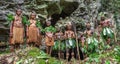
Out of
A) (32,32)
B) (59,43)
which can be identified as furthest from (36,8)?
(32,32)

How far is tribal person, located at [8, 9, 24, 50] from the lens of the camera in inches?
467

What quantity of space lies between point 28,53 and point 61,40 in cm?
251

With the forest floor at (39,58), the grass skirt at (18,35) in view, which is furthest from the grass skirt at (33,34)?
Answer: the forest floor at (39,58)

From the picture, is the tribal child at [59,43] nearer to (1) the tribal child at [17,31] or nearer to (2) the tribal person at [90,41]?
(2) the tribal person at [90,41]

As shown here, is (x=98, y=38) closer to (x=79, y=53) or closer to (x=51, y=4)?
(x=79, y=53)

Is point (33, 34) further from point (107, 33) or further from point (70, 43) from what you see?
point (107, 33)

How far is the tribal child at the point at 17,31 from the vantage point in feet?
38.9

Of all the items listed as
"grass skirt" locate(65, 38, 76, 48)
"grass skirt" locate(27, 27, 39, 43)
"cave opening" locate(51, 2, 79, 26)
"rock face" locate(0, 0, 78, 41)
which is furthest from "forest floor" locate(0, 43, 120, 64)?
"cave opening" locate(51, 2, 79, 26)

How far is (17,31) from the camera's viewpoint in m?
11.9

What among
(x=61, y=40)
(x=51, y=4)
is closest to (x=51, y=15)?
(x=51, y=4)

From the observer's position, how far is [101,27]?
1378 centimetres

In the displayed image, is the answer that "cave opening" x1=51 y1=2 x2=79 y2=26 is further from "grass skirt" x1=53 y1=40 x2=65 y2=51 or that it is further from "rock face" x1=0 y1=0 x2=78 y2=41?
"grass skirt" x1=53 y1=40 x2=65 y2=51

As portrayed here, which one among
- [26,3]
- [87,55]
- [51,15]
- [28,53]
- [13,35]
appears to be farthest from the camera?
[51,15]

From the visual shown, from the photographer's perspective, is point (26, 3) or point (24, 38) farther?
point (26, 3)
